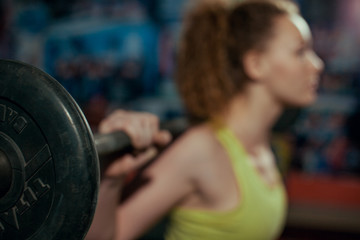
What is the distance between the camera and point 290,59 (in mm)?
1263

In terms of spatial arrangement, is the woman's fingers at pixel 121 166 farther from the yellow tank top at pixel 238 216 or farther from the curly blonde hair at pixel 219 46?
the curly blonde hair at pixel 219 46

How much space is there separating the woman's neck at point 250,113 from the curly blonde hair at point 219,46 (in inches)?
1.2

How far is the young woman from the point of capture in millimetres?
1032

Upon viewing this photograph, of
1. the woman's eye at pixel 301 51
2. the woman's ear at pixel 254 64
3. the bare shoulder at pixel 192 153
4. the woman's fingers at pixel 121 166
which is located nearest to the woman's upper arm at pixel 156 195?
the bare shoulder at pixel 192 153

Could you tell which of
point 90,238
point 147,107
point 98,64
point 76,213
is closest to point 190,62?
point 90,238

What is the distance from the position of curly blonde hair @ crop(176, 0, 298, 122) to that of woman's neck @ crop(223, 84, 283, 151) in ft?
0.10

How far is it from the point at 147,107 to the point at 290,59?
236 cm

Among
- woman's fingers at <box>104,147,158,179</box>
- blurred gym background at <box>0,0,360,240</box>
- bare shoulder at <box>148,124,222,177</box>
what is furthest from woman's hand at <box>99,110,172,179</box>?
blurred gym background at <box>0,0,360,240</box>

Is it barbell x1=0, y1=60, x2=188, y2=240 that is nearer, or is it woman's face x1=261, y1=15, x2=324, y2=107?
barbell x1=0, y1=60, x2=188, y2=240

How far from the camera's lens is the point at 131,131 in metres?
0.82

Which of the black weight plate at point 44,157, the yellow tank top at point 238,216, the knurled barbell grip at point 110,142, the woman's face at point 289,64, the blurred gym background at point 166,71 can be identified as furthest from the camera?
the blurred gym background at point 166,71

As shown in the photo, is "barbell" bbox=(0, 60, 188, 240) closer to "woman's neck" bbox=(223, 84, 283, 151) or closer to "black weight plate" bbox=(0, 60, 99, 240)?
"black weight plate" bbox=(0, 60, 99, 240)

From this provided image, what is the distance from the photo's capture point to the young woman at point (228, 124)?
1032 mm

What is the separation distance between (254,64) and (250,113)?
0.50ft
